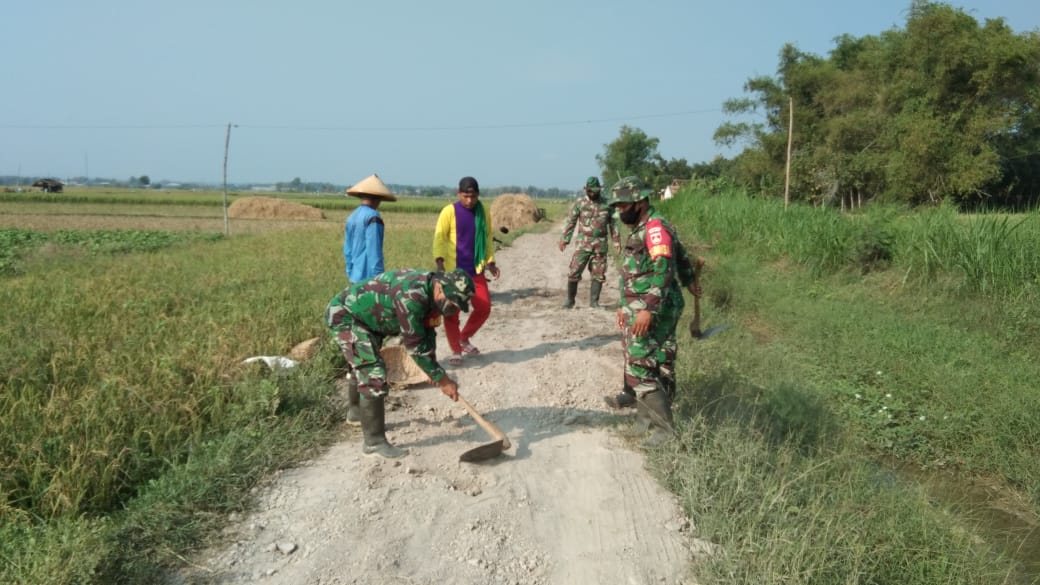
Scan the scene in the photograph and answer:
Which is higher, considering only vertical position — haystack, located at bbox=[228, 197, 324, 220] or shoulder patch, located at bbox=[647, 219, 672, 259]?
haystack, located at bbox=[228, 197, 324, 220]

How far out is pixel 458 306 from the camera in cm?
386

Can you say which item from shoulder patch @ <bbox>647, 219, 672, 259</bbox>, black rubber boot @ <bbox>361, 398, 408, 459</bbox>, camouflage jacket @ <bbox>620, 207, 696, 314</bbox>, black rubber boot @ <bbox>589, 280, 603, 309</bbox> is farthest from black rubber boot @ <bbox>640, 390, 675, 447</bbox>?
black rubber boot @ <bbox>589, 280, 603, 309</bbox>

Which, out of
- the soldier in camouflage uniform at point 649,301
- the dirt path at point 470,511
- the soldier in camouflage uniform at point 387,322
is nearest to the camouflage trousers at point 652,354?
→ the soldier in camouflage uniform at point 649,301

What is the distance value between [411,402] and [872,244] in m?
7.66

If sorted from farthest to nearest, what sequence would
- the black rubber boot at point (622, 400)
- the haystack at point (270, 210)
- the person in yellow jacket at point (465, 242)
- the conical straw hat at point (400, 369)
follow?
the haystack at point (270, 210) < the person in yellow jacket at point (465, 242) < the conical straw hat at point (400, 369) < the black rubber boot at point (622, 400)

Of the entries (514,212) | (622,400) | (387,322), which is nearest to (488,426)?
(387,322)

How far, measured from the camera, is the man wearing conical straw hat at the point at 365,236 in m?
5.70

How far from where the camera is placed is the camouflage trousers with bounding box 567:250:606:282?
336 inches

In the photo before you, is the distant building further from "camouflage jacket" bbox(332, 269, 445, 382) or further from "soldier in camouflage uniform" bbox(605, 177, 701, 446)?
"soldier in camouflage uniform" bbox(605, 177, 701, 446)

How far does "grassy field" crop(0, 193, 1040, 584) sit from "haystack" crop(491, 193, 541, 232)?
1978 cm

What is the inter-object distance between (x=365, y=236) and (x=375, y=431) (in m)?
2.01

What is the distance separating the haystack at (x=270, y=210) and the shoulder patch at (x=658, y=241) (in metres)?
33.5

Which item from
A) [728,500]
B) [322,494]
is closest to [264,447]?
[322,494]

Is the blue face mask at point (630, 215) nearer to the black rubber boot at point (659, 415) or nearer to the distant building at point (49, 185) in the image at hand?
the black rubber boot at point (659, 415)
